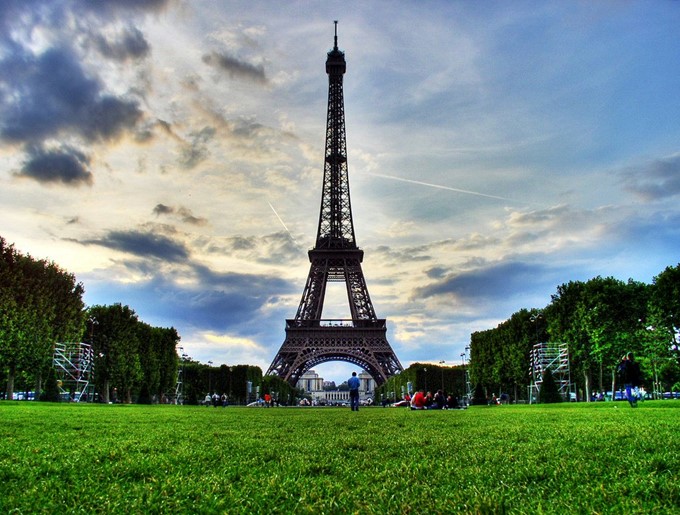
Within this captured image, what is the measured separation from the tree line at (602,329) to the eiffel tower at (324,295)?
23575mm

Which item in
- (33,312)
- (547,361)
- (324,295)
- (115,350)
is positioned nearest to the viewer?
(33,312)

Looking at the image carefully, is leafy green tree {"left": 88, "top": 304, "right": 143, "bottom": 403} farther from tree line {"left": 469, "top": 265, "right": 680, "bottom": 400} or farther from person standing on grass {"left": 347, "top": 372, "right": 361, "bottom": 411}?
tree line {"left": 469, "top": 265, "right": 680, "bottom": 400}

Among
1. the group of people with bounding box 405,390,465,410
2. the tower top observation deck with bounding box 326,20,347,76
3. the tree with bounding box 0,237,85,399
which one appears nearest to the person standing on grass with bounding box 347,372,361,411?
the group of people with bounding box 405,390,465,410

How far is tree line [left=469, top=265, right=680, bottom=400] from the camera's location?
139ft

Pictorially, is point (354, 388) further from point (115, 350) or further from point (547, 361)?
point (115, 350)

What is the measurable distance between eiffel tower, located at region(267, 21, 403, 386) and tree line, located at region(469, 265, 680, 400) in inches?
928

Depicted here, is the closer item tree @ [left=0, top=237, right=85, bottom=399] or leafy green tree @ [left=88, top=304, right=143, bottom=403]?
tree @ [left=0, top=237, right=85, bottom=399]

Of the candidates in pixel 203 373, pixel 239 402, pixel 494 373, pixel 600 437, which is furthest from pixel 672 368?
pixel 203 373

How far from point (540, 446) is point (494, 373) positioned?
54436mm

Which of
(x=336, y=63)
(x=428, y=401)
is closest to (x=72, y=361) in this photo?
(x=428, y=401)

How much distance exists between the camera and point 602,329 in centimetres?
4659

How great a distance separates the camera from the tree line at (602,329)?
42250 millimetres

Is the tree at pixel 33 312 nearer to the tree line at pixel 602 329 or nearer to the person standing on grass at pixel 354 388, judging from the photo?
the person standing on grass at pixel 354 388

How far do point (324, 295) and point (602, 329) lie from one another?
145 ft
